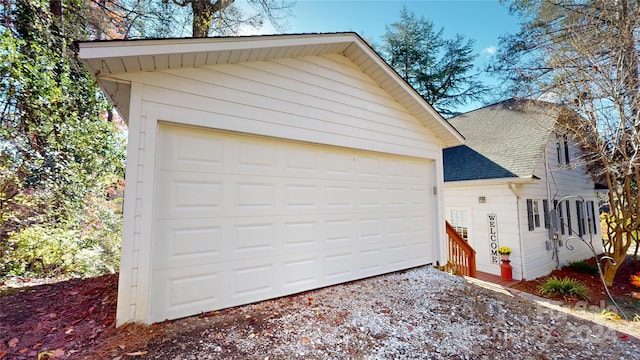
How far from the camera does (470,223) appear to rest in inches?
350

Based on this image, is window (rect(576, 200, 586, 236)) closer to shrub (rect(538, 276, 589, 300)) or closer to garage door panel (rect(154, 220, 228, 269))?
shrub (rect(538, 276, 589, 300))

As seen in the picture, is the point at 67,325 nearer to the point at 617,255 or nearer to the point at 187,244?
the point at 187,244

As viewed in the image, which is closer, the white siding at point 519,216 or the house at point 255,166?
the house at point 255,166

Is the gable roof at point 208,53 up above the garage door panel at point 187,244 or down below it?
above

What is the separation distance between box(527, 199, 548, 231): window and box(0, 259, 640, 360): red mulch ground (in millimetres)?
9907

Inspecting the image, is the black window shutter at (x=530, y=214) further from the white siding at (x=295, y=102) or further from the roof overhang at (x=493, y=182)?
the white siding at (x=295, y=102)

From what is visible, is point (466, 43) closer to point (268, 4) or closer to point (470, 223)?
point (470, 223)

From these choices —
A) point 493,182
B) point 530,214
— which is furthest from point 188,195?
point 530,214

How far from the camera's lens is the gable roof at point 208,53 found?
9.07 ft

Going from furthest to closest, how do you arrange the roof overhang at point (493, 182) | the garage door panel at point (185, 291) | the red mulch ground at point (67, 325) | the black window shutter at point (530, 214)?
the black window shutter at point (530, 214) → the roof overhang at point (493, 182) → the garage door panel at point (185, 291) → the red mulch ground at point (67, 325)

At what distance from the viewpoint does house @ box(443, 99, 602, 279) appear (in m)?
7.88

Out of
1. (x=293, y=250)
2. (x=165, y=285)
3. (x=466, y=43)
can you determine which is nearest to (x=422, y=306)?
(x=293, y=250)

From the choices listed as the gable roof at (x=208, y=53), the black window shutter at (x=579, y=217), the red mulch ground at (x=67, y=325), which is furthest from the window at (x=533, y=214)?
the red mulch ground at (x=67, y=325)

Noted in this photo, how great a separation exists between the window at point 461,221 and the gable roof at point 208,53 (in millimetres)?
5801
